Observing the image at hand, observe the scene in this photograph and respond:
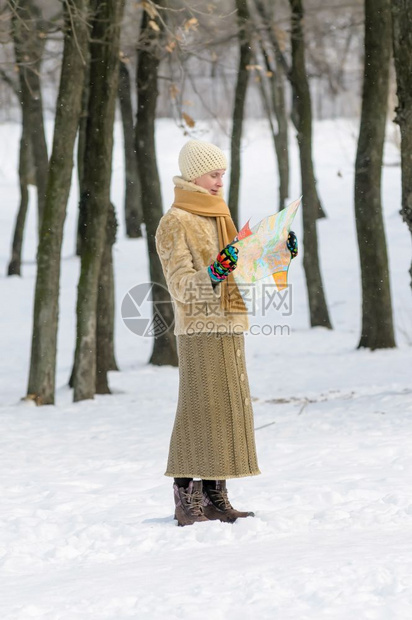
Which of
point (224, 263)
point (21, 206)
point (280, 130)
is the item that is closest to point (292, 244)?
point (224, 263)

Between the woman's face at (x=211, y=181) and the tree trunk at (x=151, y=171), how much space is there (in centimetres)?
806

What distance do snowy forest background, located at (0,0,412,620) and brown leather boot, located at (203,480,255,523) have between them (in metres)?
0.15

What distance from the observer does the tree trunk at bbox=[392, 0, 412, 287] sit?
27.2ft

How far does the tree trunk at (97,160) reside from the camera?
10.5 meters

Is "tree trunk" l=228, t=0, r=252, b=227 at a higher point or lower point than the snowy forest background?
higher

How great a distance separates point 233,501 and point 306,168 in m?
11.2

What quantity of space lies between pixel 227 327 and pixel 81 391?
5.90 m

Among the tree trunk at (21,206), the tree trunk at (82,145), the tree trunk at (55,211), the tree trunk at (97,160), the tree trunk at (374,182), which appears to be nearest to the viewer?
the tree trunk at (55,211)

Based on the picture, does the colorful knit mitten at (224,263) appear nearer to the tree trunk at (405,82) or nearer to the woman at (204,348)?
the woman at (204,348)

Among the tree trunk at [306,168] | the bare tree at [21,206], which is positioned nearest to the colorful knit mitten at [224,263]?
the tree trunk at [306,168]

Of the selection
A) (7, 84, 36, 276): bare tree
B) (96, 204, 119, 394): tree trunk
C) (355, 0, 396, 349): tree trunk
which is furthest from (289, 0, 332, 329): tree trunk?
(7, 84, 36, 276): bare tree

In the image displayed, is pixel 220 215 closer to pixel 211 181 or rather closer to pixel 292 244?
pixel 211 181

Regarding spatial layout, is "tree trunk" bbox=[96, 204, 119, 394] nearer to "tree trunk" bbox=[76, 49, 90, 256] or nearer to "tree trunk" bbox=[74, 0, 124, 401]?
"tree trunk" bbox=[76, 49, 90, 256]

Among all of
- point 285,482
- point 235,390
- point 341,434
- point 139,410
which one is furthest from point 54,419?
point 235,390
